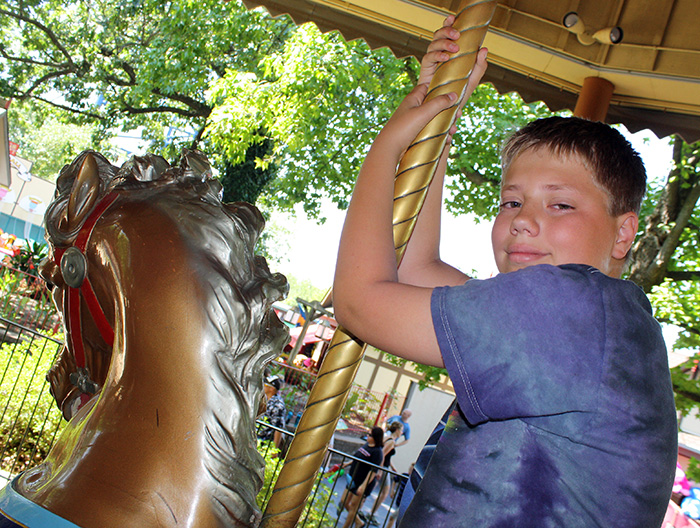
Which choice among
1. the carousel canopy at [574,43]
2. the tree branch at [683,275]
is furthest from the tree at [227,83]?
the carousel canopy at [574,43]

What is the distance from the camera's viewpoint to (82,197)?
102 cm

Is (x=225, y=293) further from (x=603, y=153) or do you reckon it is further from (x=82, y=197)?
(x=603, y=153)

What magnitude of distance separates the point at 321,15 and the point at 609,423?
3.03 m

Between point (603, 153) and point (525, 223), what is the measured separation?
165mm

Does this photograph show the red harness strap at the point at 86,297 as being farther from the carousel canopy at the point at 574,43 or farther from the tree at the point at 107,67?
the tree at the point at 107,67

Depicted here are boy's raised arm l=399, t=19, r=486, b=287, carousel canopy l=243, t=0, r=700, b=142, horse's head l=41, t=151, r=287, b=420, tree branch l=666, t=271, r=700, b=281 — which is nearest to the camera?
horse's head l=41, t=151, r=287, b=420

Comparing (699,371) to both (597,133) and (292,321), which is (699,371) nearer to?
(597,133)

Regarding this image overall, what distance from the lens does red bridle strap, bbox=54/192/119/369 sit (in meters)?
1.00

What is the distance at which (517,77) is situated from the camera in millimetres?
3250

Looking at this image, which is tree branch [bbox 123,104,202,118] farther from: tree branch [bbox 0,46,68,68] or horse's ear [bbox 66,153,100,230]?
horse's ear [bbox 66,153,100,230]

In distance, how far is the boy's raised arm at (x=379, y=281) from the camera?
704 millimetres

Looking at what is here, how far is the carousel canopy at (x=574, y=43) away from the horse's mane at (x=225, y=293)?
217 centimetres

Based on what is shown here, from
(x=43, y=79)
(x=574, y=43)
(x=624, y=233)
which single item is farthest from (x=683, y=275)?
(x=43, y=79)

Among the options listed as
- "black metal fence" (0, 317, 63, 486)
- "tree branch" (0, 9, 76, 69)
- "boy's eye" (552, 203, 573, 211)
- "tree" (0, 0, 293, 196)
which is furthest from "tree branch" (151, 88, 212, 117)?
"boy's eye" (552, 203, 573, 211)
